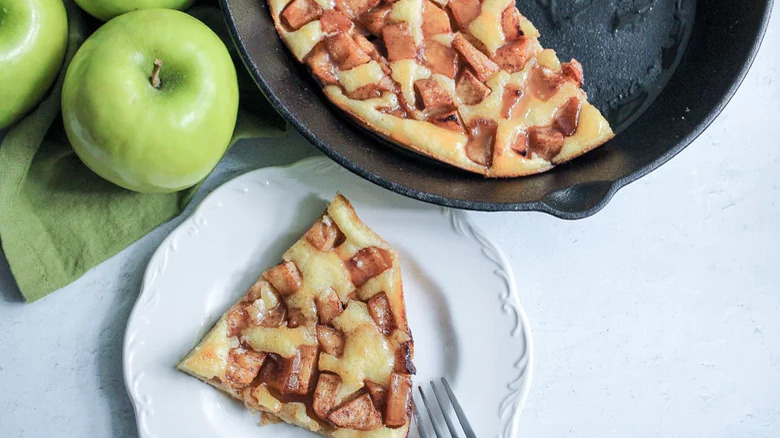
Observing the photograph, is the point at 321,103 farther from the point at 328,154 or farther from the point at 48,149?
the point at 48,149

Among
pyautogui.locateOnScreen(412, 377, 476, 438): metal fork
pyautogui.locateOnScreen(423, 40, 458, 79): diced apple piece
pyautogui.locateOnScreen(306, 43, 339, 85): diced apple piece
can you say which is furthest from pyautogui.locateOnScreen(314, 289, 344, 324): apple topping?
pyautogui.locateOnScreen(423, 40, 458, 79): diced apple piece

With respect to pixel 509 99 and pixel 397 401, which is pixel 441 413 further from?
pixel 509 99

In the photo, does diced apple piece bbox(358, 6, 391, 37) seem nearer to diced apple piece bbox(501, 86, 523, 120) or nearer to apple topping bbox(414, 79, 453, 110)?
apple topping bbox(414, 79, 453, 110)

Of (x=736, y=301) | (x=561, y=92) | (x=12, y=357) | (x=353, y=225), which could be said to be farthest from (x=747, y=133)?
(x=12, y=357)

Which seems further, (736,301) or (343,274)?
(736,301)

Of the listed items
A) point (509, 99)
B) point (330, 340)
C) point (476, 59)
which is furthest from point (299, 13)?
point (330, 340)

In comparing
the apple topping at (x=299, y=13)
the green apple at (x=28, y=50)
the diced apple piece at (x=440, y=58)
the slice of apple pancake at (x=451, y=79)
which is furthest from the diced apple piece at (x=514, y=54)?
the green apple at (x=28, y=50)
